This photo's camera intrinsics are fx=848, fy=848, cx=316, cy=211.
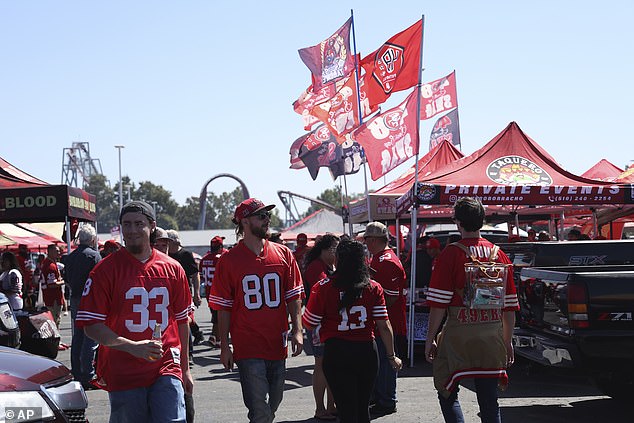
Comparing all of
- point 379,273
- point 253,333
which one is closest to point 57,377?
point 253,333

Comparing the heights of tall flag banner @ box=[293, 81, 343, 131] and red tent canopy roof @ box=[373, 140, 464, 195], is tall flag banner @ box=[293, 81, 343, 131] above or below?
above

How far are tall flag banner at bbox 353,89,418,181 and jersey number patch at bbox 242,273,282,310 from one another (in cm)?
686

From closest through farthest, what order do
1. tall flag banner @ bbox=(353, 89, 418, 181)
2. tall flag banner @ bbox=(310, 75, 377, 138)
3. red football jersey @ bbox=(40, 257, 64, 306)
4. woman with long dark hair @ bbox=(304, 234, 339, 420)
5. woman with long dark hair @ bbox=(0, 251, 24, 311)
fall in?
woman with long dark hair @ bbox=(304, 234, 339, 420), tall flag banner @ bbox=(353, 89, 418, 181), woman with long dark hair @ bbox=(0, 251, 24, 311), tall flag banner @ bbox=(310, 75, 377, 138), red football jersey @ bbox=(40, 257, 64, 306)

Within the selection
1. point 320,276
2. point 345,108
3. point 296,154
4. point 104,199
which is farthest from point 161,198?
point 320,276

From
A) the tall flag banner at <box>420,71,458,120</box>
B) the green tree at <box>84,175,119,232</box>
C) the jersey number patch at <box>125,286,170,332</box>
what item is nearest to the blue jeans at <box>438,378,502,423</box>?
the jersey number patch at <box>125,286,170,332</box>

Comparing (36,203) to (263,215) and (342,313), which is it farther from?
(342,313)

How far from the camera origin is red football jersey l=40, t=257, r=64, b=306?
17250mm

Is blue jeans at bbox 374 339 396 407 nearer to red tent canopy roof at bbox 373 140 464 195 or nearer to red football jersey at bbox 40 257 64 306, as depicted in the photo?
red tent canopy roof at bbox 373 140 464 195

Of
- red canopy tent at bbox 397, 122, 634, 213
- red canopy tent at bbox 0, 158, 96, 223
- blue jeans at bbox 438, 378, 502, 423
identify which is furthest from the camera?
red canopy tent at bbox 0, 158, 96, 223

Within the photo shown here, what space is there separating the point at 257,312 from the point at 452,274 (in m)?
1.37

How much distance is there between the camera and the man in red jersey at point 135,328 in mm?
4711

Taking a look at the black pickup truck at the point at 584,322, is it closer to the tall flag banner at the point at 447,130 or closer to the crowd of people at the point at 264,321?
the crowd of people at the point at 264,321

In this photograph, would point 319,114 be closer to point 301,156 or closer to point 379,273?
point 301,156

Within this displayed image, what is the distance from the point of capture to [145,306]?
4.81m
